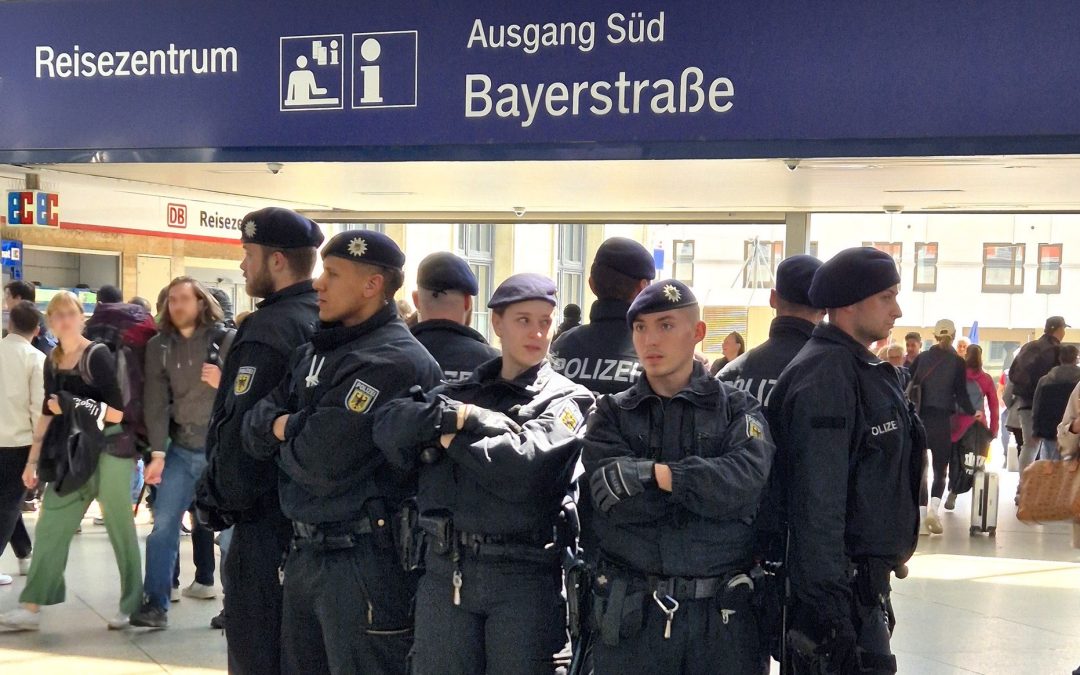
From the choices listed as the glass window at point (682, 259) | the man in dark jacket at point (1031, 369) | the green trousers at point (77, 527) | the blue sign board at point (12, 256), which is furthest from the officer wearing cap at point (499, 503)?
the man in dark jacket at point (1031, 369)

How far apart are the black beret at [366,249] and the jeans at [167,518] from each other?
300 cm

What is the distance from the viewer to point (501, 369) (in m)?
3.78

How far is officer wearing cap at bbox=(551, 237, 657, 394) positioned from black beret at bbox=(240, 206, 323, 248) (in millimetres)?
1121

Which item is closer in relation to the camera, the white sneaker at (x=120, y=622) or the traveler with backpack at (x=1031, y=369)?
the white sneaker at (x=120, y=622)

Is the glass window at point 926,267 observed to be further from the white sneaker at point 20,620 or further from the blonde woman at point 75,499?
the white sneaker at point 20,620

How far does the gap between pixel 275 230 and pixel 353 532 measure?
1.20m

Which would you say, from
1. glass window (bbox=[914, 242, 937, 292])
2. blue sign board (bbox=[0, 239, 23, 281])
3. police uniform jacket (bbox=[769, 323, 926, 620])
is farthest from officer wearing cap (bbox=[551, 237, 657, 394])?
glass window (bbox=[914, 242, 937, 292])

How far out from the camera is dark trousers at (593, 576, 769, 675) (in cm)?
332

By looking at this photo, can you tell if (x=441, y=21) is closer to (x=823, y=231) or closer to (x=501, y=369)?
(x=501, y=369)

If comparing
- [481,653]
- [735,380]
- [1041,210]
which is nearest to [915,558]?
[1041,210]

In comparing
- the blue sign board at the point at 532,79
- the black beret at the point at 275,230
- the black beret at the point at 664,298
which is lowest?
the black beret at the point at 664,298

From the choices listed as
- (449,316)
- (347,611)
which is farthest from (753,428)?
(449,316)

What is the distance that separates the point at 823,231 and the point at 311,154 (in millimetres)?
4807

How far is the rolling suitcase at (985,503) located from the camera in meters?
10.8
